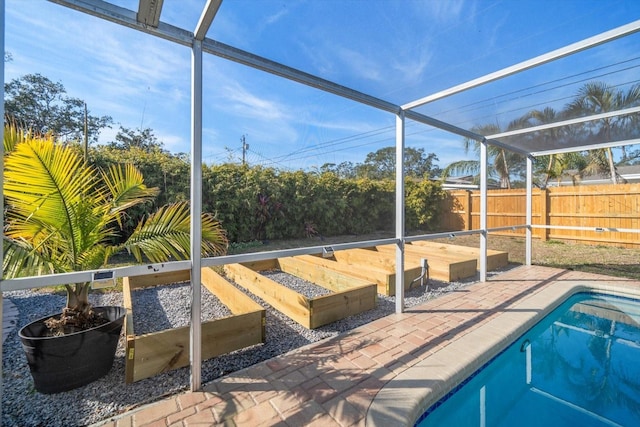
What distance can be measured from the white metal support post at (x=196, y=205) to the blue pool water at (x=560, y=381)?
1.59m

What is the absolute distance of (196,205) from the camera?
202 centimetres

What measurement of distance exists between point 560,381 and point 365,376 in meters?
2.09

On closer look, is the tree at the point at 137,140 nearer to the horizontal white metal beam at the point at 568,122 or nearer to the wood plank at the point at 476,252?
the horizontal white metal beam at the point at 568,122

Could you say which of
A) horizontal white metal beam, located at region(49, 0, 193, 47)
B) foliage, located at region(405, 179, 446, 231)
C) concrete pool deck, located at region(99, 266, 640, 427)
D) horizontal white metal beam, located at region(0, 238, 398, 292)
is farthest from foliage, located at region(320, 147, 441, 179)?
horizontal white metal beam, located at region(49, 0, 193, 47)

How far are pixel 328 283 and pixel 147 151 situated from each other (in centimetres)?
290

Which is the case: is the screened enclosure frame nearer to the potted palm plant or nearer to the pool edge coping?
the potted palm plant

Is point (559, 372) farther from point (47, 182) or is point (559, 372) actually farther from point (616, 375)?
point (47, 182)

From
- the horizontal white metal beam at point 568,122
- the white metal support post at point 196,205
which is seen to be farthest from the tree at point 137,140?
the horizontal white metal beam at point 568,122

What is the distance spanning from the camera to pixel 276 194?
A: 358 centimetres

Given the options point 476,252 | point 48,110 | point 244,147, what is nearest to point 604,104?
point 476,252

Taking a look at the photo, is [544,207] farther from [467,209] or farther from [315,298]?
[315,298]

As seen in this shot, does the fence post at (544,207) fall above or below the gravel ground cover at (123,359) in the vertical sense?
above

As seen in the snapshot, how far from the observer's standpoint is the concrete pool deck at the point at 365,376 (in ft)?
5.89

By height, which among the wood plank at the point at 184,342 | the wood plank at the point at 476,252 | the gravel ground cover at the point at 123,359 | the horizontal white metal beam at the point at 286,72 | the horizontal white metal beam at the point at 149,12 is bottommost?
the gravel ground cover at the point at 123,359
